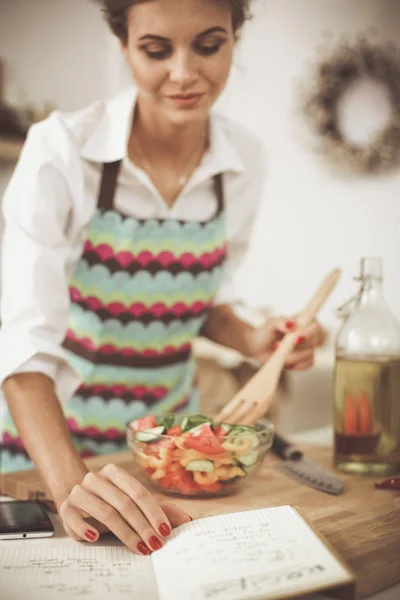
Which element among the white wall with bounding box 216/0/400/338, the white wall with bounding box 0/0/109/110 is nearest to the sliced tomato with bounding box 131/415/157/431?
the white wall with bounding box 216/0/400/338

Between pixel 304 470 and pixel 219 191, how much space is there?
0.52 meters

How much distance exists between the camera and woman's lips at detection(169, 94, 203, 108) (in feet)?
3.13

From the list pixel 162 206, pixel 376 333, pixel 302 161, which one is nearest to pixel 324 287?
pixel 376 333

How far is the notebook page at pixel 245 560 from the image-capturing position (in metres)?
0.52

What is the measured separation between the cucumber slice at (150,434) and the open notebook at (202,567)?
0.15 metres

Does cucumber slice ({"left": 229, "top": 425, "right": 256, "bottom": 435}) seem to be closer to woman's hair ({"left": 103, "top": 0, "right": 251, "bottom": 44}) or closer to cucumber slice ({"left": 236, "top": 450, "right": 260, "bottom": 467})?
cucumber slice ({"left": 236, "top": 450, "right": 260, "bottom": 467})

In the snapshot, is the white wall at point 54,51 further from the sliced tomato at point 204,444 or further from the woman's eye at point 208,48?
the sliced tomato at point 204,444

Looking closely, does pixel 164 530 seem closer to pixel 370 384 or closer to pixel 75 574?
pixel 75 574

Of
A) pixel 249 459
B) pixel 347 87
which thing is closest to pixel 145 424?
pixel 249 459

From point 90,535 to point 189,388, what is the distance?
0.63m

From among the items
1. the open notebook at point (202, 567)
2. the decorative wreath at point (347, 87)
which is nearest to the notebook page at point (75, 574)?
the open notebook at point (202, 567)

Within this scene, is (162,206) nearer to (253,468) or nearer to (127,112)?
(127,112)

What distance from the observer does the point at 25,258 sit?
34.5 inches

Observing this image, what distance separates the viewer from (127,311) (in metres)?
1.11
